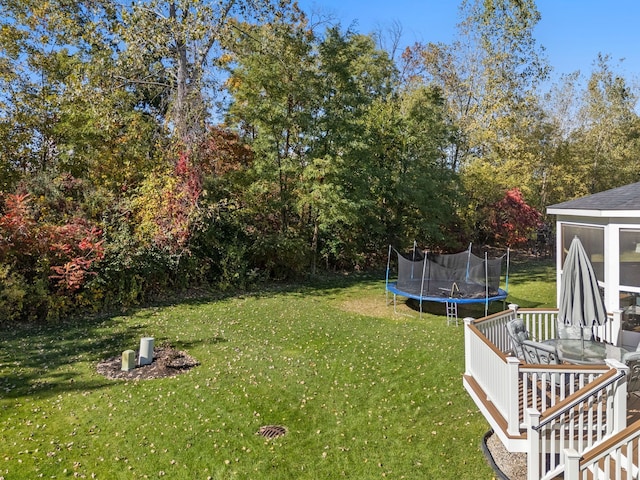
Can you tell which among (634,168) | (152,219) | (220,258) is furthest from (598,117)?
(152,219)

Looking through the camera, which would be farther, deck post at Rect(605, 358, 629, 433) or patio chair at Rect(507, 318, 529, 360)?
patio chair at Rect(507, 318, 529, 360)

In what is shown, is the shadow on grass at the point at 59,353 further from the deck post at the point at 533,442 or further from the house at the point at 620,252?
the house at the point at 620,252

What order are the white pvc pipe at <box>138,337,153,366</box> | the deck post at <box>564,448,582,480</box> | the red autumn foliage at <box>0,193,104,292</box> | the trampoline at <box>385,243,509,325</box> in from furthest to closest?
the trampoline at <box>385,243,509,325</box> → the red autumn foliage at <box>0,193,104,292</box> → the white pvc pipe at <box>138,337,153,366</box> → the deck post at <box>564,448,582,480</box>

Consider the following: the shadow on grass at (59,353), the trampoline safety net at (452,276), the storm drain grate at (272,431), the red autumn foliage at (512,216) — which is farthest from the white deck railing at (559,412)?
the red autumn foliage at (512,216)

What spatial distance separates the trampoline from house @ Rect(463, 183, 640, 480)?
3504 mm

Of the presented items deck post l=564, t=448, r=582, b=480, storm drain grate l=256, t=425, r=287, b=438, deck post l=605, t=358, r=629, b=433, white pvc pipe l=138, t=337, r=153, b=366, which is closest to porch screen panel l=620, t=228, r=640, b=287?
deck post l=605, t=358, r=629, b=433

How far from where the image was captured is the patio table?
5973mm

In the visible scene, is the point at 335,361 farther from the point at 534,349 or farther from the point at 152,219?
the point at 152,219

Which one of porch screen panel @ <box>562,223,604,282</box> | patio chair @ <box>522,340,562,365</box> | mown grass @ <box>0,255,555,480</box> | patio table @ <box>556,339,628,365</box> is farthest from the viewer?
porch screen panel @ <box>562,223,604,282</box>

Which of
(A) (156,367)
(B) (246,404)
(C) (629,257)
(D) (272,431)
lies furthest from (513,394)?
(A) (156,367)

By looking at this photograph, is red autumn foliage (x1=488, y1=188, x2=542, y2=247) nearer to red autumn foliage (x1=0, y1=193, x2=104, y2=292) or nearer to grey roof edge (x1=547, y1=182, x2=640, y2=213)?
grey roof edge (x1=547, y1=182, x2=640, y2=213)

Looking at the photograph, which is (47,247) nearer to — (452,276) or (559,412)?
(452,276)

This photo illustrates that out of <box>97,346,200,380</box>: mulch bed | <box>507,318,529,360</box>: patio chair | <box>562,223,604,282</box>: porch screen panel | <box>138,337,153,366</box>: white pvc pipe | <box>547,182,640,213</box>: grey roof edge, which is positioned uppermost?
<box>547,182,640,213</box>: grey roof edge

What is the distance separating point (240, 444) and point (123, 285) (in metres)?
8.52
